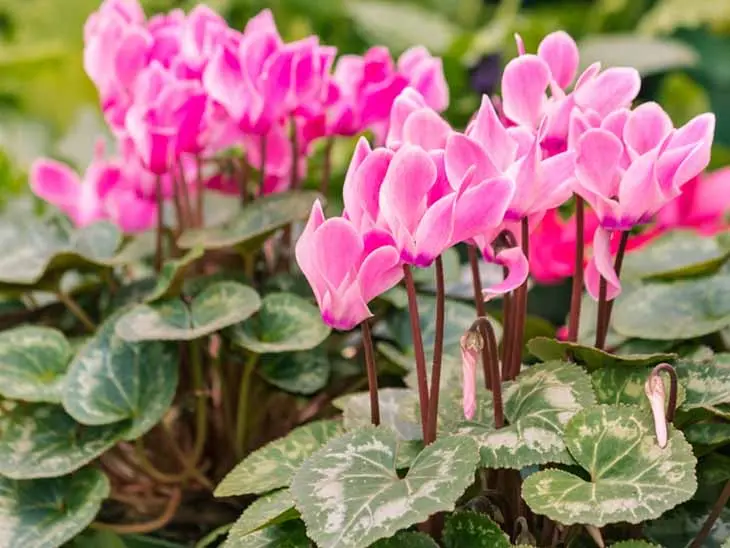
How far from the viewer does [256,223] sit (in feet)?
2.98

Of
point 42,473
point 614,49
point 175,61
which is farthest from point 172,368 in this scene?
point 614,49

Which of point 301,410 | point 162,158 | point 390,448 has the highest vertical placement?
point 162,158

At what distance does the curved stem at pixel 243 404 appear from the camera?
872 millimetres

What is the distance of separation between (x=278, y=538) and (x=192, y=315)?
275 mm

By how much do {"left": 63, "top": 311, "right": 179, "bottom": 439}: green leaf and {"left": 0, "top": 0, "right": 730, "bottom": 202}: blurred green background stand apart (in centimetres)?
73

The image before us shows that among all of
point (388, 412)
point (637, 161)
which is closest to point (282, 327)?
point (388, 412)

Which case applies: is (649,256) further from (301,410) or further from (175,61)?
(175,61)

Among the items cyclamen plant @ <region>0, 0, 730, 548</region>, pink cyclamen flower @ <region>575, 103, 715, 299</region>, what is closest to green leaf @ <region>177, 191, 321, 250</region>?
cyclamen plant @ <region>0, 0, 730, 548</region>

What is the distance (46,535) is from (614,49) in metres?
1.52

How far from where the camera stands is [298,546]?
614 millimetres

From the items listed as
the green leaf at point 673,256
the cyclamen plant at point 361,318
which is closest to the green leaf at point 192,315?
the cyclamen plant at point 361,318

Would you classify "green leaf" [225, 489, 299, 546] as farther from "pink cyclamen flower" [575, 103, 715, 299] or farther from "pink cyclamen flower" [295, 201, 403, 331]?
"pink cyclamen flower" [575, 103, 715, 299]

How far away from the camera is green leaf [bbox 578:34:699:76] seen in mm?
1859

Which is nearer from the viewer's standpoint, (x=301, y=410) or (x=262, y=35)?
(x=262, y=35)
